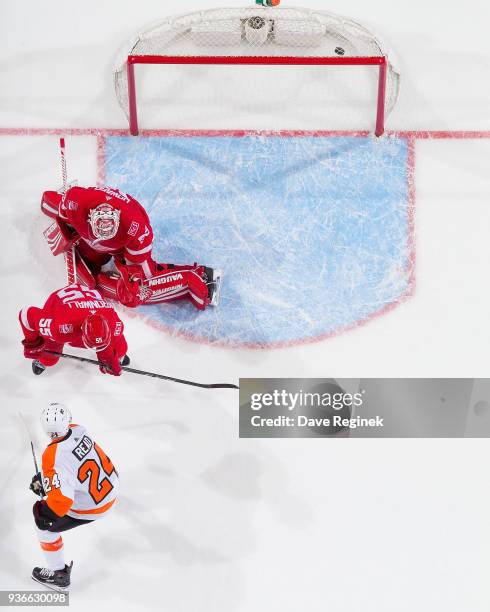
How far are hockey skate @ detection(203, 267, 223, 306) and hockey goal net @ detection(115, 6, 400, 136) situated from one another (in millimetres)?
1042

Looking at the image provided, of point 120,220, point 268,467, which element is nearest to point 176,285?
point 120,220

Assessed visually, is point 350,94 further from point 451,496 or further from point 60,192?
point 451,496

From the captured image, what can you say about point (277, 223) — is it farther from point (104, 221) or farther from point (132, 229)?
point (104, 221)

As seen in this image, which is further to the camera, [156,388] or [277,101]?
[277,101]

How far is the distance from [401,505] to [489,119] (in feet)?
8.20

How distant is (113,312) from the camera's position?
6.56 m

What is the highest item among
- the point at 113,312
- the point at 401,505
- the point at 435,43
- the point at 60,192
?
the point at 435,43

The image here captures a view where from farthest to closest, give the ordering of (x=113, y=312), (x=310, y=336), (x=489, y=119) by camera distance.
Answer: (x=489, y=119), (x=310, y=336), (x=113, y=312)

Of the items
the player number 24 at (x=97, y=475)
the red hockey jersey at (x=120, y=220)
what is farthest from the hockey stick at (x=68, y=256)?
the player number 24 at (x=97, y=475)

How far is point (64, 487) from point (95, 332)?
82 cm

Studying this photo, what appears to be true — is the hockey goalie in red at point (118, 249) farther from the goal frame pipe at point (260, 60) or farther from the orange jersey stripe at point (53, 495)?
the orange jersey stripe at point (53, 495)

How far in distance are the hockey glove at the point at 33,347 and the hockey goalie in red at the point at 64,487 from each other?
49 cm

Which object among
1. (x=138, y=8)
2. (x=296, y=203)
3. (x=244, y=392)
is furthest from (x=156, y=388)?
(x=138, y=8)

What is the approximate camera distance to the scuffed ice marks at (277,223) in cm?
705
